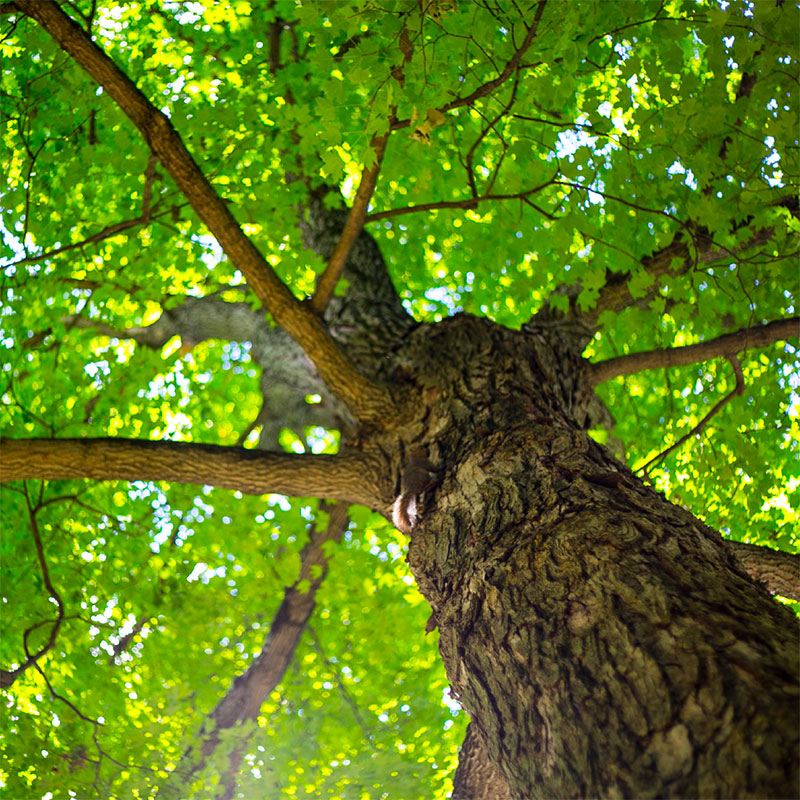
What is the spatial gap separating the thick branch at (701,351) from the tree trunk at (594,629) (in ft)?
4.27

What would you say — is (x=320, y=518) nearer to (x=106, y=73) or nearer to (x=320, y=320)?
(x=320, y=320)

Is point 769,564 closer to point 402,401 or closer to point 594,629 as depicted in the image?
point 402,401

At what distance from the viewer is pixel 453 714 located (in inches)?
250

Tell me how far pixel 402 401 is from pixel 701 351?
1826 millimetres

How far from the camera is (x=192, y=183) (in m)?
3.24

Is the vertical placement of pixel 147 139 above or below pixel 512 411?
above

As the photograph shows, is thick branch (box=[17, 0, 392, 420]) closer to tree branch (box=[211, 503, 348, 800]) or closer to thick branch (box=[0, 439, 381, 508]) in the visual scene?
thick branch (box=[0, 439, 381, 508])

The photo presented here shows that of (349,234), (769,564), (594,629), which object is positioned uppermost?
(349,234)

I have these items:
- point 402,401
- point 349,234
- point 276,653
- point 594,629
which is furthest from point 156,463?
point 276,653

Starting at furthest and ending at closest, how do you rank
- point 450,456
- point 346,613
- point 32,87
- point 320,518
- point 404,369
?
1. point 346,613
2. point 320,518
3. point 32,87
4. point 404,369
5. point 450,456

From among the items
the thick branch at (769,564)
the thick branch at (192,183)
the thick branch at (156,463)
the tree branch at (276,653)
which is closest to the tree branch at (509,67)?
the thick branch at (192,183)

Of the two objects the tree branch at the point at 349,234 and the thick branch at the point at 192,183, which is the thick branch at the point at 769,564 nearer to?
the thick branch at the point at 192,183

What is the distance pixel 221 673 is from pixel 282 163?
411 cm

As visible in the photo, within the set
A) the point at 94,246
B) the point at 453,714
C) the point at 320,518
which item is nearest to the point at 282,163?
the point at 94,246
